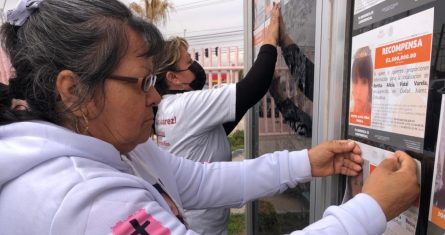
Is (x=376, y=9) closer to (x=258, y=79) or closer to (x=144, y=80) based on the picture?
(x=144, y=80)

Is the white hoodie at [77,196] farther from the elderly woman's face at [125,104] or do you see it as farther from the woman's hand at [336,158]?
the woman's hand at [336,158]

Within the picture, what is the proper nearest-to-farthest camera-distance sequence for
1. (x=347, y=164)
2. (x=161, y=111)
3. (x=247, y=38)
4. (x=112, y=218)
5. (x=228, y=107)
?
(x=112, y=218) < (x=347, y=164) < (x=228, y=107) < (x=161, y=111) < (x=247, y=38)

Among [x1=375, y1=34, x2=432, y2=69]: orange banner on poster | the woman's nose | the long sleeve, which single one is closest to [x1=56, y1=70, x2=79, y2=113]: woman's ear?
the woman's nose

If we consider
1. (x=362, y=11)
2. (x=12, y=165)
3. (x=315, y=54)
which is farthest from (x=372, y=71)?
(x=12, y=165)

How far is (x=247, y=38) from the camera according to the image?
8.93 ft

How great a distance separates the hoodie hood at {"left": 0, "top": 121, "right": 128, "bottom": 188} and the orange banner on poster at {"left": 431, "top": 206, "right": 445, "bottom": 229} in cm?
81

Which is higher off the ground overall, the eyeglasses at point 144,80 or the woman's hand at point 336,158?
the eyeglasses at point 144,80

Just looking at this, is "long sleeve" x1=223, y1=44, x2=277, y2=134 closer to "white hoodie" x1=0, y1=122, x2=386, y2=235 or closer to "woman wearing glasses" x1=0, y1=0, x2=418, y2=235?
"woman wearing glasses" x1=0, y1=0, x2=418, y2=235

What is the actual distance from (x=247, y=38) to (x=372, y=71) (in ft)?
5.44

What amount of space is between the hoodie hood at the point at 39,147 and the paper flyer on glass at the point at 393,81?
2.45ft

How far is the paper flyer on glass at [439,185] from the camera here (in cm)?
87

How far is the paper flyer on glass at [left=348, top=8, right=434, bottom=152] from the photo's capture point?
921 millimetres

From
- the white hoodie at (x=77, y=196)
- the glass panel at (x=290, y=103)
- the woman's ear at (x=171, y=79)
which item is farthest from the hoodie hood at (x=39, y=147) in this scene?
the woman's ear at (x=171, y=79)

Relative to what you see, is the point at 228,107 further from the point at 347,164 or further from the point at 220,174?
the point at 347,164
